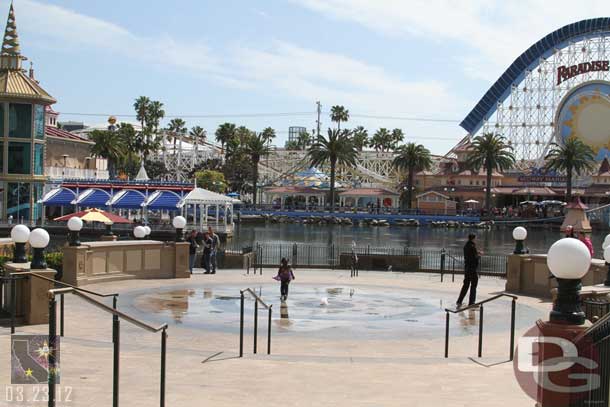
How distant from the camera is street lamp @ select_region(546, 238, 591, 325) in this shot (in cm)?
836

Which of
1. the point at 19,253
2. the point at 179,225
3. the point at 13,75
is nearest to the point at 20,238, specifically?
the point at 19,253

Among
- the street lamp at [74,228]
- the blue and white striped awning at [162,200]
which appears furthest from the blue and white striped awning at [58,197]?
the street lamp at [74,228]

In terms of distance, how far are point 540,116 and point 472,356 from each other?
383ft

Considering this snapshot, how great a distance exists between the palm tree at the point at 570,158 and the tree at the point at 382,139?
53.4 metres

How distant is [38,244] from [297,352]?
587 centimetres

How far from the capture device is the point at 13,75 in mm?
64875

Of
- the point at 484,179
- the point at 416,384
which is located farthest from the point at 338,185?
the point at 416,384

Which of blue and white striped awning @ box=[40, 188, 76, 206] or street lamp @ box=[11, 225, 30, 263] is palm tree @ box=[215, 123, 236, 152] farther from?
street lamp @ box=[11, 225, 30, 263]

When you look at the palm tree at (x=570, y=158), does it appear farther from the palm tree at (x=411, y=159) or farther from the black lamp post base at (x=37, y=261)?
the black lamp post base at (x=37, y=261)

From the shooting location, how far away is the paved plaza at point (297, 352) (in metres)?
10.9

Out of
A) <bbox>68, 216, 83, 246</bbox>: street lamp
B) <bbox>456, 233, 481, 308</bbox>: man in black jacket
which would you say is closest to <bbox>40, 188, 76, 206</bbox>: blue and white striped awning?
<bbox>68, 216, 83, 246</bbox>: street lamp

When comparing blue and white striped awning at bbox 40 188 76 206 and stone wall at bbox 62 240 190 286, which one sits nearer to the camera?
stone wall at bbox 62 240 190 286

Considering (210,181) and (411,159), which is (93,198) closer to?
(210,181)

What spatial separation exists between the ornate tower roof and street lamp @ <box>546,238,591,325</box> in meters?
61.3
